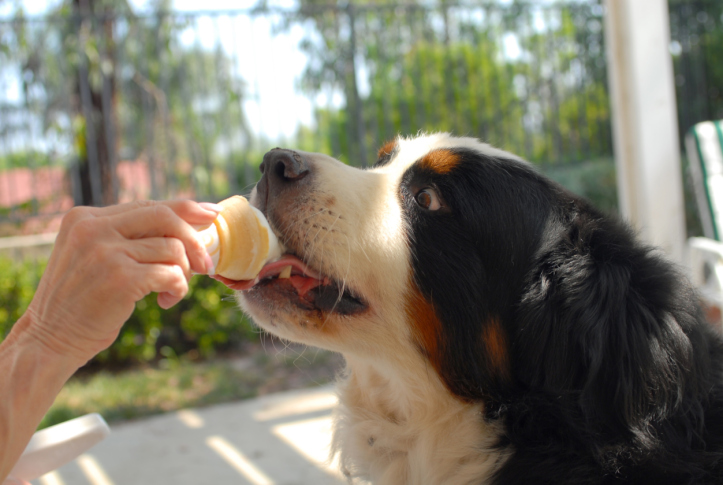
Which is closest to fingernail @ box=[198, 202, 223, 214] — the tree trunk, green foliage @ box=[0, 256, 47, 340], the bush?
the bush

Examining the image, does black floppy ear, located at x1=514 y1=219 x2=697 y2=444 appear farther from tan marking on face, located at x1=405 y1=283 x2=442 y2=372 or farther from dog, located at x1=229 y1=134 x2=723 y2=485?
tan marking on face, located at x1=405 y1=283 x2=442 y2=372

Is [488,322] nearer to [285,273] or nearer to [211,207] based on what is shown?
[285,273]

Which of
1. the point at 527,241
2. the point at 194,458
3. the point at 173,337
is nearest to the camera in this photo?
the point at 527,241

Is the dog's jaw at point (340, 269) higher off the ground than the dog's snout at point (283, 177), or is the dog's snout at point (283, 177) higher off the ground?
the dog's snout at point (283, 177)

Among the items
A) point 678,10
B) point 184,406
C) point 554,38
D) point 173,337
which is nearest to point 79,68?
point 173,337

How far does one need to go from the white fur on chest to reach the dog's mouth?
0.99 ft

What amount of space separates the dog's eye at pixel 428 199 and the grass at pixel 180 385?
2.47 metres

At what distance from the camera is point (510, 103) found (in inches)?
281

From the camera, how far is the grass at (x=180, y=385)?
170 inches

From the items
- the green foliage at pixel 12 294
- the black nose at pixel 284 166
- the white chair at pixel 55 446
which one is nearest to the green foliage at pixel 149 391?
the green foliage at pixel 12 294

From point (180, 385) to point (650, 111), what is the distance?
4.13 meters

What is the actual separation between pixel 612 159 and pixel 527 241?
636 centimetres

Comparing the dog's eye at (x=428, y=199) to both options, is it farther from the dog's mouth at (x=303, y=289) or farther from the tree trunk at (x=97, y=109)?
the tree trunk at (x=97, y=109)

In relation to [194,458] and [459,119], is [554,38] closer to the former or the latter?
[459,119]
